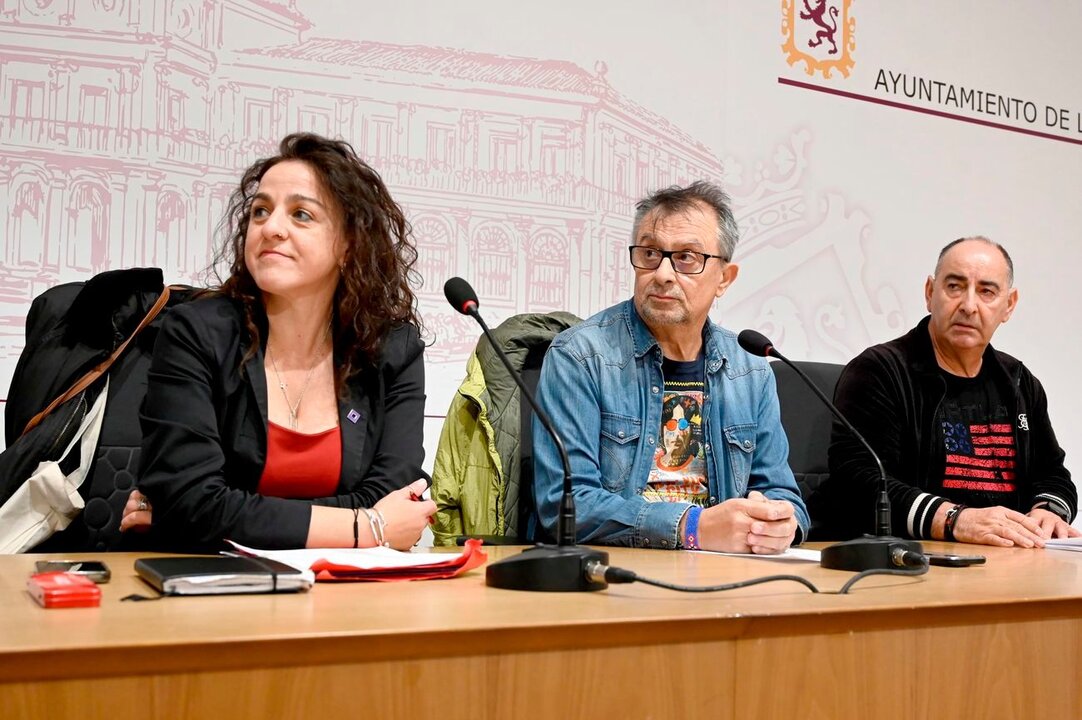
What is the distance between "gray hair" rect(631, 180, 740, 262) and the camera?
93.7 inches

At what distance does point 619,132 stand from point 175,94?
49.8 inches

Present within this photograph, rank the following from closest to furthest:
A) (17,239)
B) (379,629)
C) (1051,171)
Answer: (379,629) < (17,239) < (1051,171)

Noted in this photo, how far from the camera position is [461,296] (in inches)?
60.6

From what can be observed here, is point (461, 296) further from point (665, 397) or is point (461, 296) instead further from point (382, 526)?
point (665, 397)

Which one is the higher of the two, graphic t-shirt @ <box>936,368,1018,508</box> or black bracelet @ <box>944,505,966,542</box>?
graphic t-shirt @ <box>936,368,1018,508</box>

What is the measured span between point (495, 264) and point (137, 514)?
148cm

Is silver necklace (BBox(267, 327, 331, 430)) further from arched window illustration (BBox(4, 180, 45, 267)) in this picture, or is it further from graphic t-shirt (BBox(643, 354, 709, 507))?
arched window illustration (BBox(4, 180, 45, 267))

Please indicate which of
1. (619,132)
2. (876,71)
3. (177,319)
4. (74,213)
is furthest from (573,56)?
(177,319)

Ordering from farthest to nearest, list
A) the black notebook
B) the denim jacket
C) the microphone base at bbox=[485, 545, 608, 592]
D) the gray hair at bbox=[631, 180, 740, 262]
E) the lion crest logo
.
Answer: the lion crest logo
the gray hair at bbox=[631, 180, 740, 262]
the denim jacket
the microphone base at bbox=[485, 545, 608, 592]
the black notebook

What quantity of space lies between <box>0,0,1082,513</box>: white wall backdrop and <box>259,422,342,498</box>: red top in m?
0.94

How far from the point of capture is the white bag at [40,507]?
1904 millimetres

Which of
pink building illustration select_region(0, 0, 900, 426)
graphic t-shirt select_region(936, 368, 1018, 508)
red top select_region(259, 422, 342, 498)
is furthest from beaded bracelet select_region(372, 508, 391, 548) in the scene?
graphic t-shirt select_region(936, 368, 1018, 508)

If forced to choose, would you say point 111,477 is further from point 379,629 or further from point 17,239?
point 379,629

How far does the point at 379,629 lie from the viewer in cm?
97
